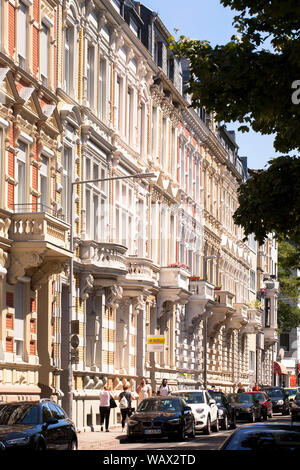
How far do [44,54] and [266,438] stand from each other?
23765 millimetres

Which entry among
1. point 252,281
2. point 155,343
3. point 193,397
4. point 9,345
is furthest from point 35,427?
point 252,281

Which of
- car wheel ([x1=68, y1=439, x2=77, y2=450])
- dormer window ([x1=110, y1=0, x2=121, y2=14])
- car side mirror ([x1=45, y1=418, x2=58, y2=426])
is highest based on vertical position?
dormer window ([x1=110, y1=0, x2=121, y2=14])

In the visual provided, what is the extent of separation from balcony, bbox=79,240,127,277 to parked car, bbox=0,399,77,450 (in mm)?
15944

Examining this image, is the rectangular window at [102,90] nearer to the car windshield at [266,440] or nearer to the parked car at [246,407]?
the parked car at [246,407]

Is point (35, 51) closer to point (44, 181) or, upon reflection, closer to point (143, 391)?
point (44, 181)

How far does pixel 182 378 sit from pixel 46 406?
119ft

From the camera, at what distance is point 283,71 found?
20.1m

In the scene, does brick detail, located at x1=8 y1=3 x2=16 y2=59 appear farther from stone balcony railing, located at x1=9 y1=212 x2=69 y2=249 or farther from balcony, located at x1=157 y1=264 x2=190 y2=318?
balcony, located at x1=157 y1=264 x2=190 y2=318

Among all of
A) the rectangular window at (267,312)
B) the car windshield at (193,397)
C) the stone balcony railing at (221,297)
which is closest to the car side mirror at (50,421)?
the car windshield at (193,397)

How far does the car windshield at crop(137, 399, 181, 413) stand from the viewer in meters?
35.0

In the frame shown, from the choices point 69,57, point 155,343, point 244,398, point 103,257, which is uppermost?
point 69,57

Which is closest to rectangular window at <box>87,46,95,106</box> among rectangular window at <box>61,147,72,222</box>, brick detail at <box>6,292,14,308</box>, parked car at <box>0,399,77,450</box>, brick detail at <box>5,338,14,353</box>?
rectangular window at <box>61,147,72,222</box>

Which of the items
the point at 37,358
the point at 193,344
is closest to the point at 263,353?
the point at 193,344

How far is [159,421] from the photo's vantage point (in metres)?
34.0
